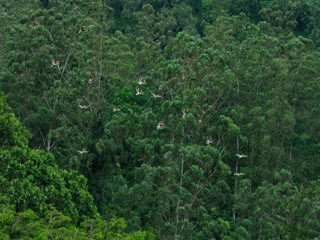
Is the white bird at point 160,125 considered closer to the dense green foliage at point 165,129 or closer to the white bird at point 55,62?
the dense green foliage at point 165,129

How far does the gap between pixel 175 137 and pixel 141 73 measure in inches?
305

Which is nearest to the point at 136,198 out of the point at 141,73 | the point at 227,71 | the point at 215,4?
the point at 227,71

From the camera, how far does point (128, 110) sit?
23641 millimetres

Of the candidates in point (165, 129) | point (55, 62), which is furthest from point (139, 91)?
point (165, 129)

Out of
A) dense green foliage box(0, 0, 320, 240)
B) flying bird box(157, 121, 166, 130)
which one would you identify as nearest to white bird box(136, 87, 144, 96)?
dense green foliage box(0, 0, 320, 240)

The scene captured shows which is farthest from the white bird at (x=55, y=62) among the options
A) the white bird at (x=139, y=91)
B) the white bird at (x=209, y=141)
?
the white bird at (x=209, y=141)

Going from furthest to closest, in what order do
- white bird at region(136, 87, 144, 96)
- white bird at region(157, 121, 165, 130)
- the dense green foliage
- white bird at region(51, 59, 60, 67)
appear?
white bird at region(51, 59, 60, 67), white bird at region(136, 87, 144, 96), white bird at region(157, 121, 165, 130), the dense green foliage

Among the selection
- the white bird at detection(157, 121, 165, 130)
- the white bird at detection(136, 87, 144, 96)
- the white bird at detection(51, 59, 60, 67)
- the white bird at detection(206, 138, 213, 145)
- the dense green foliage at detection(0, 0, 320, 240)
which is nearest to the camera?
the dense green foliage at detection(0, 0, 320, 240)

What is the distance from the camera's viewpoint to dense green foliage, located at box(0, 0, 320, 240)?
19.6 metres

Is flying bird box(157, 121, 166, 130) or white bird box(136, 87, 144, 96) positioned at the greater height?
flying bird box(157, 121, 166, 130)

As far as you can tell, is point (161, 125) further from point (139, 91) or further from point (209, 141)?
point (139, 91)

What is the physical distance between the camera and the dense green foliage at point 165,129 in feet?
64.3

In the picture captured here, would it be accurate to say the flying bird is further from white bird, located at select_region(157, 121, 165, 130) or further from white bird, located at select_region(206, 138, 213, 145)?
white bird, located at select_region(206, 138, 213, 145)

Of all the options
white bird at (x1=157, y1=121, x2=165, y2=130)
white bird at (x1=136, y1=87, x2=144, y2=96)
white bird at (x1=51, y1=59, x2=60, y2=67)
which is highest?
white bird at (x1=157, y1=121, x2=165, y2=130)
